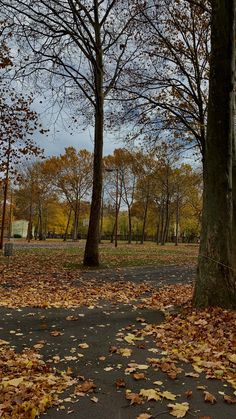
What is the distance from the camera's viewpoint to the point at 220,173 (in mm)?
7285

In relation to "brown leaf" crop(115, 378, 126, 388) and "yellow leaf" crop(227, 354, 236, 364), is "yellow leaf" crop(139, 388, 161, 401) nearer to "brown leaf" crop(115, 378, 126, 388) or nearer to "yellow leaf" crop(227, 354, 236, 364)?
"brown leaf" crop(115, 378, 126, 388)

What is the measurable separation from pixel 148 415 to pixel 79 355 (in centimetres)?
179

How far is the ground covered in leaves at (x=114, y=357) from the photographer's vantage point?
372 centimetres

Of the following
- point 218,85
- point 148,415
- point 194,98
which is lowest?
point 148,415

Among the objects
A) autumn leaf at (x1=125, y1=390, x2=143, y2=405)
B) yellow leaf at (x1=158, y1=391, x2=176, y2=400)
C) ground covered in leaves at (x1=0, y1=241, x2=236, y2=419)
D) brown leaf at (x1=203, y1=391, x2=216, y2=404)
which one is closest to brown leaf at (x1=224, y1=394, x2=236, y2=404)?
ground covered in leaves at (x1=0, y1=241, x2=236, y2=419)

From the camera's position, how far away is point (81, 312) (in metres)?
7.54

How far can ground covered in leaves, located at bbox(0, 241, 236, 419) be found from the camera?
12.2 ft

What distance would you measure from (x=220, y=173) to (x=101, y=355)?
13.1 feet

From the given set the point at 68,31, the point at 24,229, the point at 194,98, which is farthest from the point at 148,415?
the point at 24,229

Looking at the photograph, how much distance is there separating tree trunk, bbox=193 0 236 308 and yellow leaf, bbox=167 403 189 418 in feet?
11.7

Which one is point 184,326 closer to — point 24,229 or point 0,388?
point 0,388

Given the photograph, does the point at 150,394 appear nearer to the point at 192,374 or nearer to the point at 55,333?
the point at 192,374

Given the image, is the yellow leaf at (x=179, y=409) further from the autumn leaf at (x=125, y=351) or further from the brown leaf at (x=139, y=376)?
the autumn leaf at (x=125, y=351)

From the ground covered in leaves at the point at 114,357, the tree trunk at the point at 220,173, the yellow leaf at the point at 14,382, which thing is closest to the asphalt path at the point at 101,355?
the ground covered in leaves at the point at 114,357
